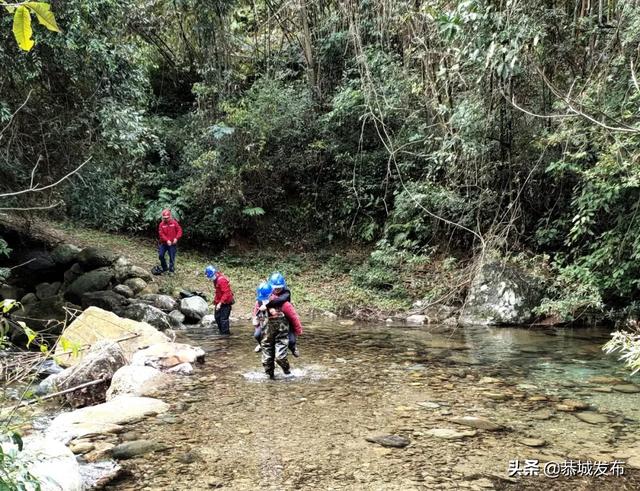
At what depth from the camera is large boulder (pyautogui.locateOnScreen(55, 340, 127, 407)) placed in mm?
5977

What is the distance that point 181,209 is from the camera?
16609 millimetres

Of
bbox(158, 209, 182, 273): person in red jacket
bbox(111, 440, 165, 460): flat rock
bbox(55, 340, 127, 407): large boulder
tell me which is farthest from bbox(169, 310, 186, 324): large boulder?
bbox(111, 440, 165, 460): flat rock

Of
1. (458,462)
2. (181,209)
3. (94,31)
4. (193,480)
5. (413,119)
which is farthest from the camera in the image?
(181,209)

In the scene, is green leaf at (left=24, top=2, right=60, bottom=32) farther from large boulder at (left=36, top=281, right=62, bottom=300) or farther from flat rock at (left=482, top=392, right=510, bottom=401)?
large boulder at (left=36, top=281, right=62, bottom=300)

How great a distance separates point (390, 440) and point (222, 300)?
18.8 feet

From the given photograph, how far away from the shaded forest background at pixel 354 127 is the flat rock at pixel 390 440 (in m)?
3.33

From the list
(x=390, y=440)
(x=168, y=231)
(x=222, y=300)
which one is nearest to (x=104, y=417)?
(x=390, y=440)

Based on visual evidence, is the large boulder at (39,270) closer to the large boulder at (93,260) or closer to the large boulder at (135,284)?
the large boulder at (93,260)

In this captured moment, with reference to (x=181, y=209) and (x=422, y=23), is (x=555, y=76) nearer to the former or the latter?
(x=422, y=23)

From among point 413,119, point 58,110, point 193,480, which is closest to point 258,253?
point 413,119

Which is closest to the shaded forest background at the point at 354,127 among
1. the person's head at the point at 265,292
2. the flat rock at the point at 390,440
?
the person's head at the point at 265,292

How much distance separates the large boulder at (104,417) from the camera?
4719mm

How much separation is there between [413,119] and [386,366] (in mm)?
8158

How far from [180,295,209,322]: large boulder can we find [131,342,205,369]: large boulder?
360 cm
